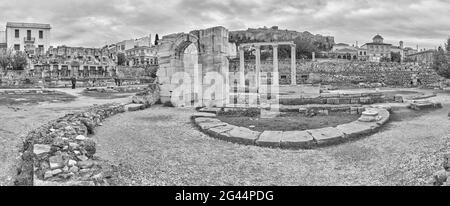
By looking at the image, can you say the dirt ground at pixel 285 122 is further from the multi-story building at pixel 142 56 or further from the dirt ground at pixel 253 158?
the multi-story building at pixel 142 56

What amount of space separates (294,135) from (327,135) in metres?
0.79

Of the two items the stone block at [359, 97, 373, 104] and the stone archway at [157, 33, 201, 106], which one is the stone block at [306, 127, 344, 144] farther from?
the stone block at [359, 97, 373, 104]

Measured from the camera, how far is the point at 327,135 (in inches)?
304

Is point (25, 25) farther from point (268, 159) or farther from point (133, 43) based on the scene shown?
point (268, 159)

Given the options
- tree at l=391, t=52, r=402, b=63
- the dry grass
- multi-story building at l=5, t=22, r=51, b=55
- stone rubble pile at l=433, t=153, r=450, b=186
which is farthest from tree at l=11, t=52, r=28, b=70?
tree at l=391, t=52, r=402, b=63

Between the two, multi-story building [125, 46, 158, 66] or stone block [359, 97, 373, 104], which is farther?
multi-story building [125, 46, 158, 66]

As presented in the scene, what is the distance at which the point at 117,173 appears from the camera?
5.36m

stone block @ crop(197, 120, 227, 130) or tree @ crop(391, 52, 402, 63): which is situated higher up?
tree @ crop(391, 52, 402, 63)

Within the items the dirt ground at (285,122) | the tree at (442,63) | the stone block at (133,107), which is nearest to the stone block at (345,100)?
the dirt ground at (285,122)

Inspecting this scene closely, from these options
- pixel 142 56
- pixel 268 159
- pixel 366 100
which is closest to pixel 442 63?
pixel 366 100

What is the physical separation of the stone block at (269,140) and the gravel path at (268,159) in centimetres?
27

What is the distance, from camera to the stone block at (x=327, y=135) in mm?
7414

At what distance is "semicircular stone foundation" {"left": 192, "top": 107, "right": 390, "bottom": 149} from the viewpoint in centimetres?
733

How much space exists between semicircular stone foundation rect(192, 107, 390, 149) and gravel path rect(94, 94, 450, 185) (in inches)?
9.7
